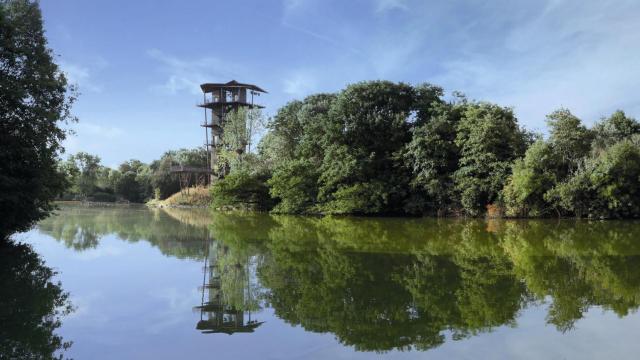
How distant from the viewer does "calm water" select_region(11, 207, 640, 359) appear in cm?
438

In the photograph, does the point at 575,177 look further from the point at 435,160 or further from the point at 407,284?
the point at 407,284

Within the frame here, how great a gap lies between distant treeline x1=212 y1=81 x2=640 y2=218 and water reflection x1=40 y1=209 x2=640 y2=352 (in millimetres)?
9530

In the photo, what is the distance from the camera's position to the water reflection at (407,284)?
5.03 metres

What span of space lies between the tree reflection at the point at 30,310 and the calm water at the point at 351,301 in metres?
0.18

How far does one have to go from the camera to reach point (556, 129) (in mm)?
23781

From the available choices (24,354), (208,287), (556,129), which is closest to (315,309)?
(208,287)

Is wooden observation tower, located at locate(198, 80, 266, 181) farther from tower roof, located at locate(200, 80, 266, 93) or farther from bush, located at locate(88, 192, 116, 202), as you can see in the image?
bush, located at locate(88, 192, 116, 202)

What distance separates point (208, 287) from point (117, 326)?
1.93 m

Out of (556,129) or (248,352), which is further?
(556,129)

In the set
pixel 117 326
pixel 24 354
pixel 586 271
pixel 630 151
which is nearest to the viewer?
pixel 24 354

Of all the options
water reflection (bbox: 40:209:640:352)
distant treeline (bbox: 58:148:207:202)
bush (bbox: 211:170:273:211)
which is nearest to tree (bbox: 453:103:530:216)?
water reflection (bbox: 40:209:640:352)

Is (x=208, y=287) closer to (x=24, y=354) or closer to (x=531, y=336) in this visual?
(x=24, y=354)

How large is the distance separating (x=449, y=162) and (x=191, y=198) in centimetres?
2729

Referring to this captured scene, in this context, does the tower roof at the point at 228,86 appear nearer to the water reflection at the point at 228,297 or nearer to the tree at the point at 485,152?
the tree at the point at 485,152
